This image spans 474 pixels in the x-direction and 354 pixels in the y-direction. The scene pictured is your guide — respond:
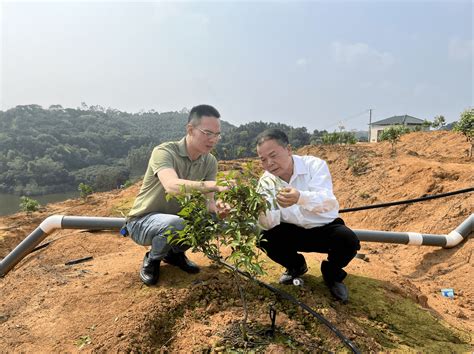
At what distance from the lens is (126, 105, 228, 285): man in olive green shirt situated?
9.59ft

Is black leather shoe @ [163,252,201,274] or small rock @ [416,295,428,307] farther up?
black leather shoe @ [163,252,201,274]

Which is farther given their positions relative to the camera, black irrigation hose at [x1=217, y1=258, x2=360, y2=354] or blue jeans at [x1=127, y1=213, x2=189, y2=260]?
blue jeans at [x1=127, y1=213, x2=189, y2=260]

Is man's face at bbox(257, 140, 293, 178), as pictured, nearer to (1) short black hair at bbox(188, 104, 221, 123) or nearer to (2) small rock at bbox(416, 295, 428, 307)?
(1) short black hair at bbox(188, 104, 221, 123)

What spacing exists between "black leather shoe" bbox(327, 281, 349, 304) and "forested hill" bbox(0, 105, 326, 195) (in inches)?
921

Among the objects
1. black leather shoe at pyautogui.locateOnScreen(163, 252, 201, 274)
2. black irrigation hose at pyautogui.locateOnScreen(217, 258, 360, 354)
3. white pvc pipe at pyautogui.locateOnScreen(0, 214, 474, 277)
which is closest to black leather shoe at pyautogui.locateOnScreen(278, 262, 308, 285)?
black irrigation hose at pyautogui.locateOnScreen(217, 258, 360, 354)

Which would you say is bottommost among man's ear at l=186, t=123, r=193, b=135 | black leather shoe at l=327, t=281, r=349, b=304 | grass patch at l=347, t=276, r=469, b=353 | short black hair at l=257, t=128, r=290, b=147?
grass patch at l=347, t=276, r=469, b=353

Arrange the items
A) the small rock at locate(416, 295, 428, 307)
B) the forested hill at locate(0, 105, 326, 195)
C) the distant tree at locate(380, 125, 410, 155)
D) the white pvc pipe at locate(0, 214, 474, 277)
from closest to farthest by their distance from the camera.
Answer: the small rock at locate(416, 295, 428, 307) < the white pvc pipe at locate(0, 214, 474, 277) < the distant tree at locate(380, 125, 410, 155) < the forested hill at locate(0, 105, 326, 195)

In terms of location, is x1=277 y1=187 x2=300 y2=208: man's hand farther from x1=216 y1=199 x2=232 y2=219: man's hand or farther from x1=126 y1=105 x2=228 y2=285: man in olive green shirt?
x1=126 y1=105 x2=228 y2=285: man in olive green shirt

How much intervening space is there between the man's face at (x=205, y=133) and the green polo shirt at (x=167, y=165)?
0.21m

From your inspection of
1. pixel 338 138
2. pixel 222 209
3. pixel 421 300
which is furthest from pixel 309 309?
pixel 338 138

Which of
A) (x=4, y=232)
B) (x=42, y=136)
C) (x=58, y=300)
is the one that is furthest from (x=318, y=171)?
(x=42, y=136)

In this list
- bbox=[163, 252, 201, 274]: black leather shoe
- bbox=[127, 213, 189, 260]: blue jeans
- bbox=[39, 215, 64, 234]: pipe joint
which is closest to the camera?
bbox=[127, 213, 189, 260]: blue jeans

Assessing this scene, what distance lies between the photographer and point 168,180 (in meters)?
2.77

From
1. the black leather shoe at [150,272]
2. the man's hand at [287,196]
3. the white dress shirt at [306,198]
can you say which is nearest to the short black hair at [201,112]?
the white dress shirt at [306,198]
